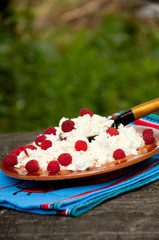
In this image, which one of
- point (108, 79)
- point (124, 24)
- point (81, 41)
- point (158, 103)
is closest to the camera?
point (158, 103)

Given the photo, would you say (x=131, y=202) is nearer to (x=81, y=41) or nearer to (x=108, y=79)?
(x=108, y=79)

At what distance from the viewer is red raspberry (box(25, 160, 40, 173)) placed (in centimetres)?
111

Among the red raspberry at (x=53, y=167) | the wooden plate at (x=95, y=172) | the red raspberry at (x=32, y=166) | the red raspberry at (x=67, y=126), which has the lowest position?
the wooden plate at (x=95, y=172)

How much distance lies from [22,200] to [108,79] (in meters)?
2.50

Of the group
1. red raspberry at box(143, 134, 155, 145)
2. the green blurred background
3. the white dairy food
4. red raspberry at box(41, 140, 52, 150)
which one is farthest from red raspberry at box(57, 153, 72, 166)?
the green blurred background

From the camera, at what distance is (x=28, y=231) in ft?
2.93

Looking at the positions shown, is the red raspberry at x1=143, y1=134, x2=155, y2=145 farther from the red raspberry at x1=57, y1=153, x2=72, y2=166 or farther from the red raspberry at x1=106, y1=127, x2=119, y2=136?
the red raspberry at x1=57, y1=153, x2=72, y2=166

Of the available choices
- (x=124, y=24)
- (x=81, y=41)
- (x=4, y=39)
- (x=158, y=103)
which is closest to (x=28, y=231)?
(x=158, y=103)

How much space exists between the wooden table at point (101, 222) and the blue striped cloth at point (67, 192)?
0.02 m

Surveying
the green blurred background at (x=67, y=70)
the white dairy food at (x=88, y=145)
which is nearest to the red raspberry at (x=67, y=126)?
the white dairy food at (x=88, y=145)

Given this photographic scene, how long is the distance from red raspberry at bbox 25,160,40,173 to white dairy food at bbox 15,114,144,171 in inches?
1.4

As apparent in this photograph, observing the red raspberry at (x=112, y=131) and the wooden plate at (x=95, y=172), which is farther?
the red raspberry at (x=112, y=131)

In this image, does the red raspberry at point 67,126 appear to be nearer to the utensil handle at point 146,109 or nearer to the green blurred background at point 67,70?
the utensil handle at point 146,109

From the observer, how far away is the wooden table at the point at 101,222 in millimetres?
845
